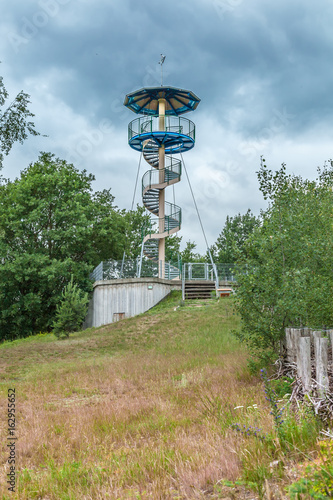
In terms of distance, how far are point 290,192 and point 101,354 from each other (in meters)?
9.94

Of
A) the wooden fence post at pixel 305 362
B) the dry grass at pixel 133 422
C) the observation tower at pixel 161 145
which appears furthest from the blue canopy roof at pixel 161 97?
the wooden fence post at pixel 305 362

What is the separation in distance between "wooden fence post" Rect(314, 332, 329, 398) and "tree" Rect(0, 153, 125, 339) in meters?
23.2

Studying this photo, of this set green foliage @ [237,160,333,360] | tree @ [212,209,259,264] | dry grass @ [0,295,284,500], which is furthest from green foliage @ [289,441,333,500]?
tree @ [212,209,259,264]

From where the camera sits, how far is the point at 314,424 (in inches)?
168

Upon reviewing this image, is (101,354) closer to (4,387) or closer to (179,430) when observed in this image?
(4,387)

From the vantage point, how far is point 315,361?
215 inches

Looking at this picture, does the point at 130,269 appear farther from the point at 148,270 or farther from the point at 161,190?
Result: the point at 161,190

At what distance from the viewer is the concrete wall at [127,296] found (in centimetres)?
2553

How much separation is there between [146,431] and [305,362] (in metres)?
2.21

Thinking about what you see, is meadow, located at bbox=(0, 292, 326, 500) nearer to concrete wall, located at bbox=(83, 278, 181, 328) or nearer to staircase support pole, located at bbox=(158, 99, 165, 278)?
concrete wall, located at bbox=(83, 278, 181, 328)

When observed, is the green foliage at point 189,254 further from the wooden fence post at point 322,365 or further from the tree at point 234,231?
the wooden fence post at point 322,365

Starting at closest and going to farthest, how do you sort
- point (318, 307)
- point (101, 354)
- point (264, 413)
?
point (264, 413) < point (318, 307) < point (101, 354)

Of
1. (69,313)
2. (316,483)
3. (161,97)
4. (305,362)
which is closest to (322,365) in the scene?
(305,362)

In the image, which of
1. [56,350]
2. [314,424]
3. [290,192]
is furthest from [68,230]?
[314,424]
